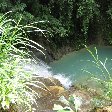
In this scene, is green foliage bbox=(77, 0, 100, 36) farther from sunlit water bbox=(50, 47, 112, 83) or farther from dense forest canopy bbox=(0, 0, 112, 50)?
sunlit water bbox=(50, 47, 112, 83)

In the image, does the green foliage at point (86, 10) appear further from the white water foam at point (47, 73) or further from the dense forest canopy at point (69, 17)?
the white water foam at point (47, 73)

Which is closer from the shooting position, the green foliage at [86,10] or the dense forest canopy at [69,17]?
the dense forest canopy at [69,17]

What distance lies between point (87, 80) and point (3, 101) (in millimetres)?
3707

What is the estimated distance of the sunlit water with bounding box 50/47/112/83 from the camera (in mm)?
6629

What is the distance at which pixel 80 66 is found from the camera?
725 cm

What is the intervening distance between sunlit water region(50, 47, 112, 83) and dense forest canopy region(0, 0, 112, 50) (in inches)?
20.6

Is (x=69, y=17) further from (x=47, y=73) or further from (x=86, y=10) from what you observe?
(x=47, y=73)

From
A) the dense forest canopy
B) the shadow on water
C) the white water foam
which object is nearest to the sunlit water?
the shadow on water

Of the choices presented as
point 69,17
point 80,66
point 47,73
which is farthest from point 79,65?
point 69,17

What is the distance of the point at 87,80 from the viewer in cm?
615

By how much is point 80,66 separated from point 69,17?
1478 millimetres

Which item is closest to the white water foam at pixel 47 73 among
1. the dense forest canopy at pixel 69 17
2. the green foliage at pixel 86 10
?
the dense forest canopy at pixel 69 17

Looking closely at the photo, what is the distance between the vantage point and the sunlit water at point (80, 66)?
6.63 m

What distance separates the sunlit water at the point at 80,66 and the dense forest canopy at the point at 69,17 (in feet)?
1.72
